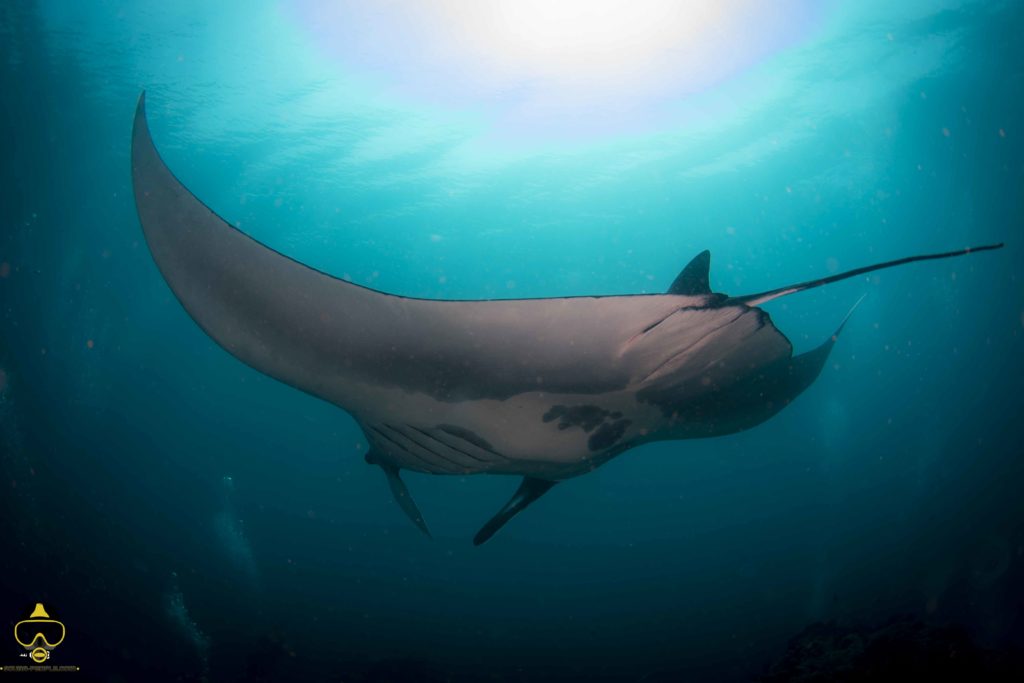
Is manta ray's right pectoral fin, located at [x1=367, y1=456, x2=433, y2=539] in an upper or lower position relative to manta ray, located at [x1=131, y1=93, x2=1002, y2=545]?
lower

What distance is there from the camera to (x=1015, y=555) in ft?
39.9

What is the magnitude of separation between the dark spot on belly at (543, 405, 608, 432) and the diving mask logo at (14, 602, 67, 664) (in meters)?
14.5

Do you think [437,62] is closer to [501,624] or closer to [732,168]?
[732,168]

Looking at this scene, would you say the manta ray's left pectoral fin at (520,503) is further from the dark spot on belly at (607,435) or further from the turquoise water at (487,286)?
the turquoise water at (487,286)

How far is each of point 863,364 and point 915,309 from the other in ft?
37.8

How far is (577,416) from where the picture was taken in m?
2.90

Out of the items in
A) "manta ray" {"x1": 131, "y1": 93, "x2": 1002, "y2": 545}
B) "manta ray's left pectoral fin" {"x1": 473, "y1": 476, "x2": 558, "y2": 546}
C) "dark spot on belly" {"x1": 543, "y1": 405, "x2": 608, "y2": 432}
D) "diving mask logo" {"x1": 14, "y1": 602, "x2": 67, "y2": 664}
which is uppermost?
"manta ray" {"x1": 131, "y1": 93, "x2": 1002, "y2": 545}

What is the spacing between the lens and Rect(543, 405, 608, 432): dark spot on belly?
281 centimetres

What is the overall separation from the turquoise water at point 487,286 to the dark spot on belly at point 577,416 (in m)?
5.41

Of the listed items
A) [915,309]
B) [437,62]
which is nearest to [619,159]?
[437,62]

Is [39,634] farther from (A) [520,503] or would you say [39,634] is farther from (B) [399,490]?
(A) [520,503]

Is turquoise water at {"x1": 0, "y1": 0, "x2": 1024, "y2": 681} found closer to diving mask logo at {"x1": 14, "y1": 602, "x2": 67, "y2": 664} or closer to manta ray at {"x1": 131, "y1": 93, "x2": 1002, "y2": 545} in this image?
diving mask logo at {"x1": 14, "y1": 602, "x2": 67, "y2": 664}

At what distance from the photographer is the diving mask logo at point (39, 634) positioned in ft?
35.8

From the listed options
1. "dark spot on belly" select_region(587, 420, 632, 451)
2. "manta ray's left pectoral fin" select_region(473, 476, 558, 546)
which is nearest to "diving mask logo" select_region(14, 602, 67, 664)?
"manta ray's left pectoral fin" select_region(473, 476, 558, 546)
